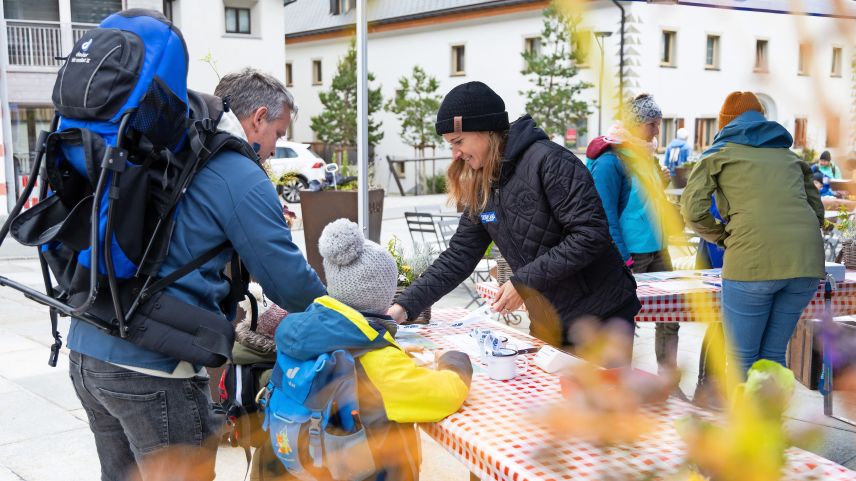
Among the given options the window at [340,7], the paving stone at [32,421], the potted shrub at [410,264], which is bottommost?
the paving stone at [32,421]

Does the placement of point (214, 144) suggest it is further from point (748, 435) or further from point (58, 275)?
point (748, 435)

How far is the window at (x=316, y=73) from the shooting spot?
116 ft

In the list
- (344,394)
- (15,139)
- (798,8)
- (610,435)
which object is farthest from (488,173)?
(15,139)

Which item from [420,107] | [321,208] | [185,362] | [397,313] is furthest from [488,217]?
[420,107]

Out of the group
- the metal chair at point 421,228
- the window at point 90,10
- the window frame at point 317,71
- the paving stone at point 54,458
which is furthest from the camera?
the window frame at point 317,71

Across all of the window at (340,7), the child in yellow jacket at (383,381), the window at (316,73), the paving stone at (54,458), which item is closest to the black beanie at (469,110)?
the child in yellow jacket at (383,381)

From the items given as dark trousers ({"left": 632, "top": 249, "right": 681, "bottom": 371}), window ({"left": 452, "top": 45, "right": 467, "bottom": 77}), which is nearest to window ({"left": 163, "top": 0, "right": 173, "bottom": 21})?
window ({"left": 452, "top": 45, "right": 467, "bottom": 77})

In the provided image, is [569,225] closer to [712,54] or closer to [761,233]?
[761,233]

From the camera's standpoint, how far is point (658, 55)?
1.68 feet

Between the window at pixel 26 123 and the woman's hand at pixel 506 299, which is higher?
the window at pixel 26 123

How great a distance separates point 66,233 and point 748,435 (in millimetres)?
1400

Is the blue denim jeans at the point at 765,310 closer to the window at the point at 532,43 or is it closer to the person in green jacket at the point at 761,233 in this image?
the person in green jacket at the point at 761,233

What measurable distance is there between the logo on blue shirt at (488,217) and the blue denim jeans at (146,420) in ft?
4.09

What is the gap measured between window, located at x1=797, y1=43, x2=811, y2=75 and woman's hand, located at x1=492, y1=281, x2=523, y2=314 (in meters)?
2.07
